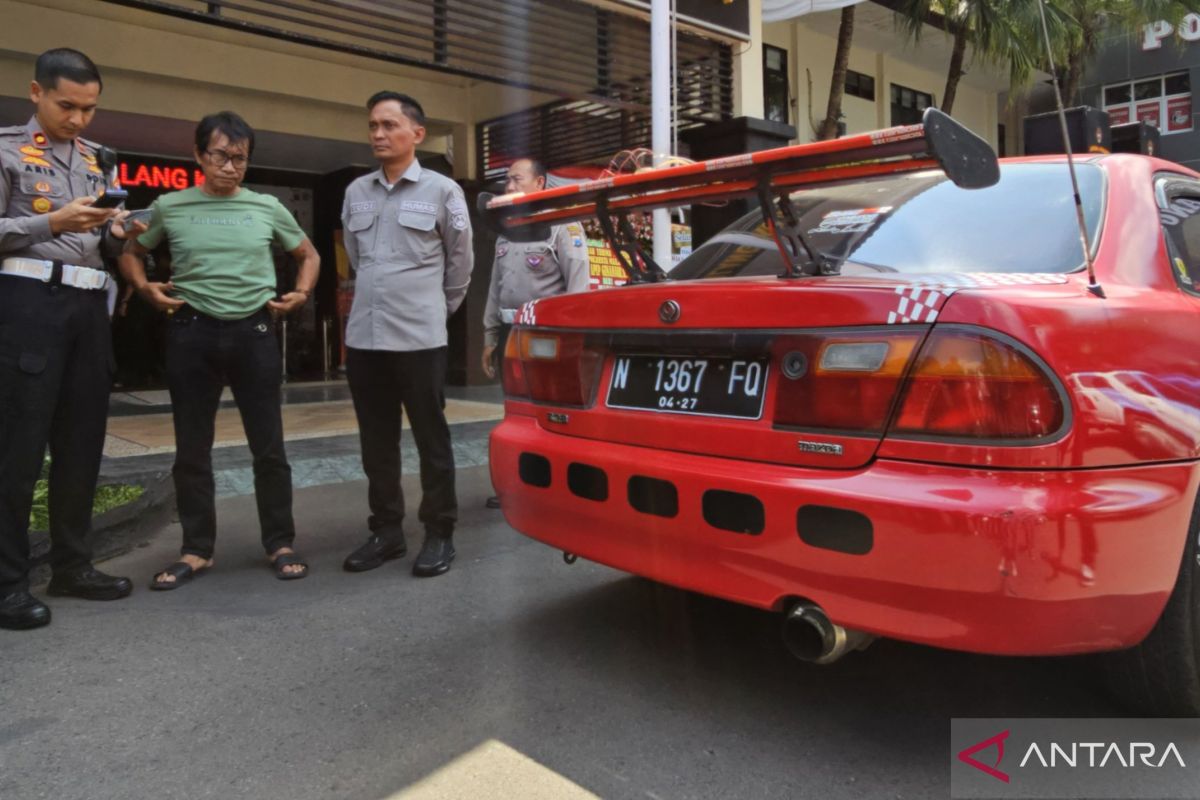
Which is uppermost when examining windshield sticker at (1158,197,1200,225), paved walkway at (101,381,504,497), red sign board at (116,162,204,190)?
red sign board at (116,162,204,190)

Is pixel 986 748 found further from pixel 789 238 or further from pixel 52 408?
pixel 52 408

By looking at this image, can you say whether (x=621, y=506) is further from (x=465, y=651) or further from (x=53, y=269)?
(x=53, y=269)

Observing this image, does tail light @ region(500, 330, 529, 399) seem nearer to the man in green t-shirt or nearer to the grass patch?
the man in green t-shirt

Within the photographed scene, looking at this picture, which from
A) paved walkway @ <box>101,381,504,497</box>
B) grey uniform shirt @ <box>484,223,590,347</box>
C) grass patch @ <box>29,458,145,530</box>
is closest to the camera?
grass patch @ <box>29,458,145,530</box>

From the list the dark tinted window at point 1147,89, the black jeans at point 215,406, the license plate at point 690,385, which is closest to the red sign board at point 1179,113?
the dark tinted window at point 1147,89

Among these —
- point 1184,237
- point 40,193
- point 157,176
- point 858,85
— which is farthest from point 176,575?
point 858,85

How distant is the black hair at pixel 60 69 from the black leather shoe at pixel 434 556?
2.08m

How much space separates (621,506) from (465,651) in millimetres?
804

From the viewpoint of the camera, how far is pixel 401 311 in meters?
3.69

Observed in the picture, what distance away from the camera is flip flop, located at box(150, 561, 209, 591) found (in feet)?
11.6

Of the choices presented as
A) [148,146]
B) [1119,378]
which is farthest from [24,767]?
[148,146]

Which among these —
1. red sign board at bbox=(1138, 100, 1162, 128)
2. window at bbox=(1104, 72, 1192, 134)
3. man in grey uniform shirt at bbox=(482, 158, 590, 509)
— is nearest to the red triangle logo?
man in grey uniform shirt at bbox=(482, 158, 590, 509)

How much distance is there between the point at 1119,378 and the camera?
1981 millimetres

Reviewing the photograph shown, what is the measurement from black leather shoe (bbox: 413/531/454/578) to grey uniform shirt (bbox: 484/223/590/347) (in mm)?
1507
